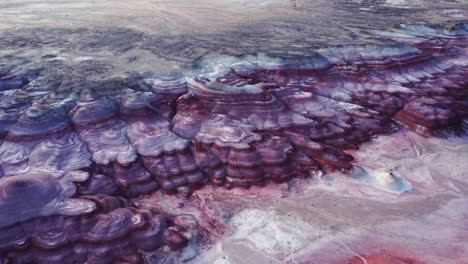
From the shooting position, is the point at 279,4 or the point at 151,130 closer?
the point at 151,130

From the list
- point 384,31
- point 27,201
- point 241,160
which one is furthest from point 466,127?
point 27,201

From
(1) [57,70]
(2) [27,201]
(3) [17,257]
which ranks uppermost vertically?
(1) [57,70]

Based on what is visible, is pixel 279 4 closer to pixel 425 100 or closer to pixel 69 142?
pixel 425 100

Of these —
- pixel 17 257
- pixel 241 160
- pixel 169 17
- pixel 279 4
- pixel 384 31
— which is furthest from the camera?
pixel 279 4

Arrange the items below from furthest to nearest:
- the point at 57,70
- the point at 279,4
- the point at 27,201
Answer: the point at 279,4
the point at 57,70
the point at 27,201

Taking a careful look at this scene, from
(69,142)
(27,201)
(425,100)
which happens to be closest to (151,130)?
(69,142)

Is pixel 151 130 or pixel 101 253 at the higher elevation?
pixel 151 130

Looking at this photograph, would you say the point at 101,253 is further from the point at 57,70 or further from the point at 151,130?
the point at 57,70
